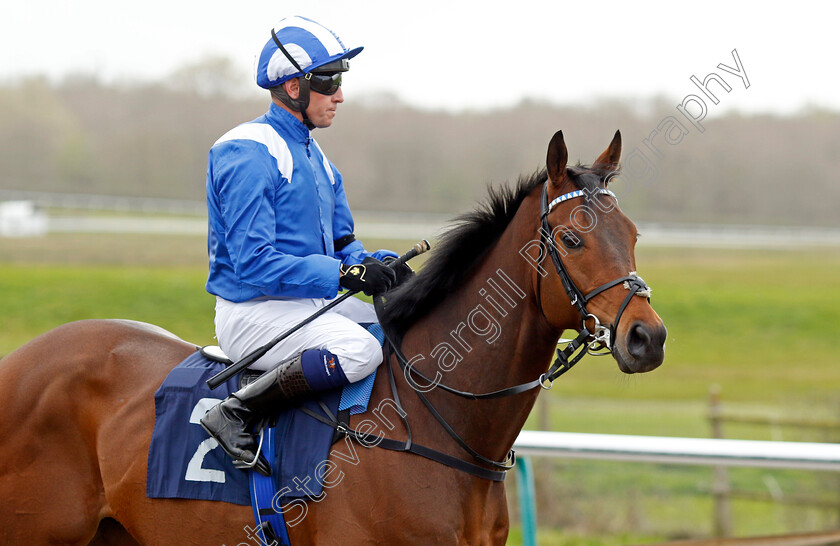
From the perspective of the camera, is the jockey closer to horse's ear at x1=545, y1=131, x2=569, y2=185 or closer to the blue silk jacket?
the blue silk jacket

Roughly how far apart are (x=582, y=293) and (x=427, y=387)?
65 centimetres

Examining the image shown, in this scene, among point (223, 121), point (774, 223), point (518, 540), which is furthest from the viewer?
point (223, 121)

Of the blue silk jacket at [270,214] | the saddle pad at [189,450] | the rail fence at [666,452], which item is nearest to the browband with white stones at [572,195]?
the blue silk jacket at [270,214]

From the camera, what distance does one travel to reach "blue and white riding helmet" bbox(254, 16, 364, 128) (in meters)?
2.97

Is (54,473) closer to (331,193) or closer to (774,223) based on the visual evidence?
(331,193)

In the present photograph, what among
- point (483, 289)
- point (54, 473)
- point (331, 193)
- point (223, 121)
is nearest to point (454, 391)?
point (483, 289)

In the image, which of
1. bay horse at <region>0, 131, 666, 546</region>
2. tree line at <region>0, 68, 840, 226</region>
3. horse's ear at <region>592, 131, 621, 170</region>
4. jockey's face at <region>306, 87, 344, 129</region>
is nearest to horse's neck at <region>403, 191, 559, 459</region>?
bay horse at <region>0, 131, 666, 546</region>

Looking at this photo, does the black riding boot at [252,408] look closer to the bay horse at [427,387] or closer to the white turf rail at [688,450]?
the bay horse at [427,387]

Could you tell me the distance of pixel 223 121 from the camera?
3478 cm

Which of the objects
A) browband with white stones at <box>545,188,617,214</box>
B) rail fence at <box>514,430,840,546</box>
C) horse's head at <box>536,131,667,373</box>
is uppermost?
browband with white stones at <box>545,188,617,214</box>

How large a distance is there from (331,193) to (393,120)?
35.1m

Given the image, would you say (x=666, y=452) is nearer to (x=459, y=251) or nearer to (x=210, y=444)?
(x=459, y=251)

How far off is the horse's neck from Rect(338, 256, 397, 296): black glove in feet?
0.93

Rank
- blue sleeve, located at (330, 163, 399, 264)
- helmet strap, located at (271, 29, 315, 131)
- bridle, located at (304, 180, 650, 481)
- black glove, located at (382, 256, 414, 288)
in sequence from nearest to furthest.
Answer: bridle, located at (304, 180, 650, 481) < helmet strap, located at (271, 29, 315, 131) < black glove, located at (382, 256, 414, 288) < blue sleeve, located at (330, 163, 399, 264)
